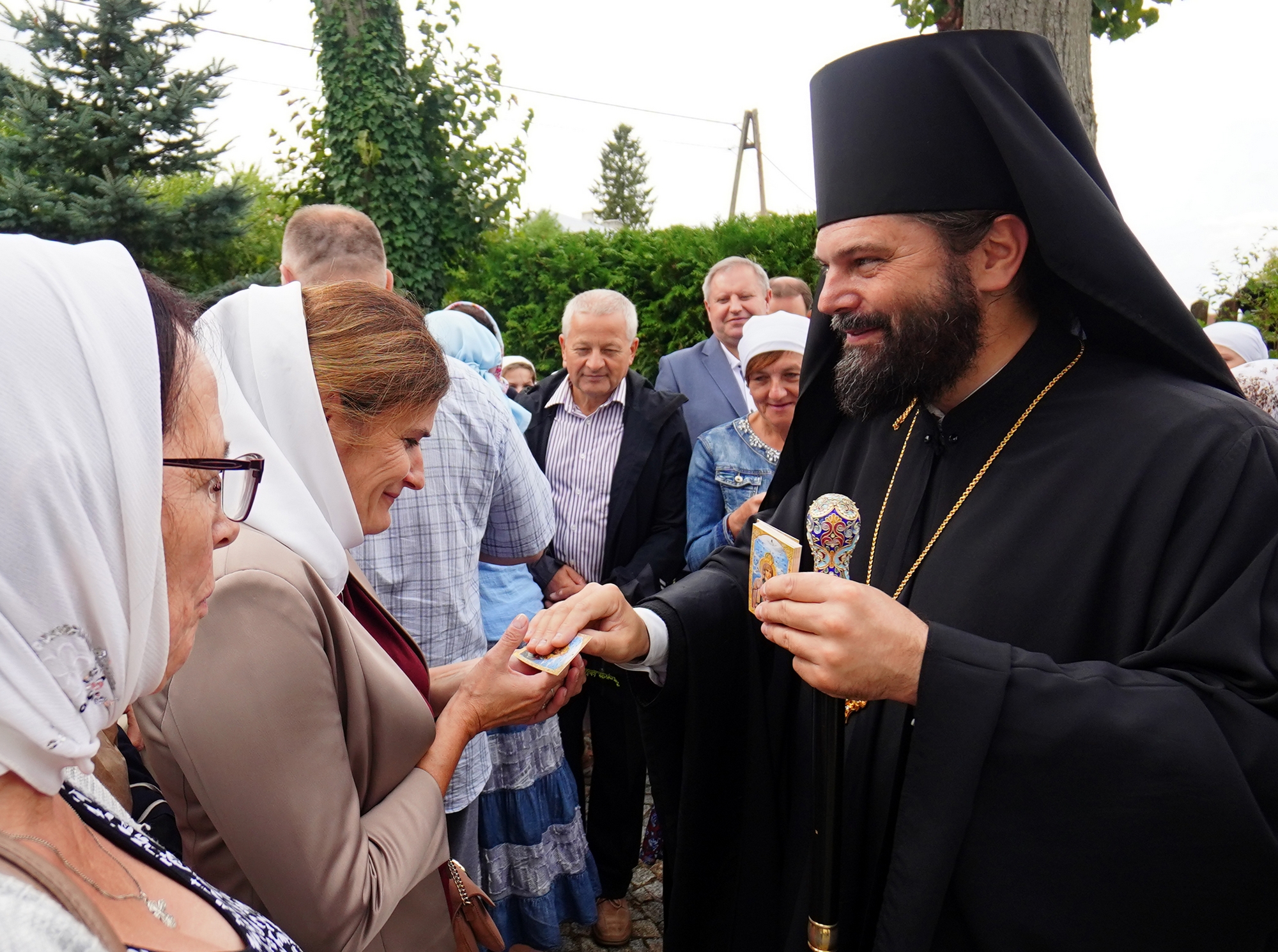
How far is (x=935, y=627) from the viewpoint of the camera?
5.71 ft

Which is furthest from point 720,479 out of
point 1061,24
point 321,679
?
point 321,679

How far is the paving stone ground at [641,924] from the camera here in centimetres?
400

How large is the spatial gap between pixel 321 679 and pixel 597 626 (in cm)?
84

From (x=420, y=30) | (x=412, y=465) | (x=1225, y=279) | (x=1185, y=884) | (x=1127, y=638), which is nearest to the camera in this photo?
(x=1185, y=884)

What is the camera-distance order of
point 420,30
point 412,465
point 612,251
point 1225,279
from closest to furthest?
point 412,465, point 612,251, point 420,30, point 1225,279

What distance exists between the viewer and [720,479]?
174 inches

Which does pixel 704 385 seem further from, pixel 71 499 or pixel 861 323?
pixel 71 499

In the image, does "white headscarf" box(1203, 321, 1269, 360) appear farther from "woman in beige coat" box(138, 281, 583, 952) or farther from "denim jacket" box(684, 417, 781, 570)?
"woman in beige coat" box(138, 281, 583, 952)

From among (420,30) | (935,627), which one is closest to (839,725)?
(935,627)

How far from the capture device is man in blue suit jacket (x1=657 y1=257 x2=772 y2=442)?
555 centimetres

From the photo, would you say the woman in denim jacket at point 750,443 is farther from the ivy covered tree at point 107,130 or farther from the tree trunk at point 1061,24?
the ivy covered tree at point 107,130

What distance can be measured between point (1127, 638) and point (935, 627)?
0.45 meters

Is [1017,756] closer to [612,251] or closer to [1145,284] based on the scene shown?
[1145,284]

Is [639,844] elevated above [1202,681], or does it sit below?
below
